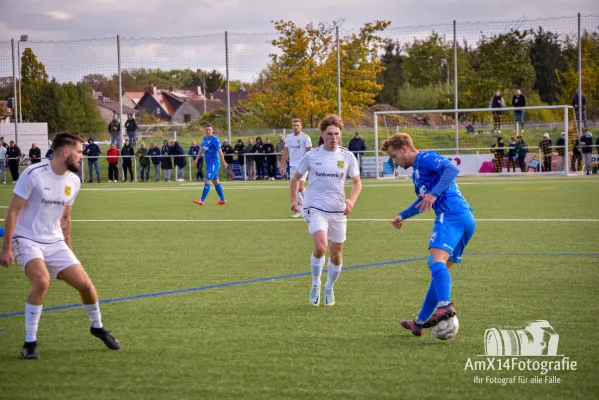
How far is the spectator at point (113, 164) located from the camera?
35.6 metres

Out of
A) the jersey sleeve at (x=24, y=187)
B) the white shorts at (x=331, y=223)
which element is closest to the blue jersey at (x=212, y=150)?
the white shorts at (x=331, y=223)

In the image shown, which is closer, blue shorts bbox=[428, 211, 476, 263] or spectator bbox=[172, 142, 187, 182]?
blue shorts bbox=[428, 211, 476, 263]

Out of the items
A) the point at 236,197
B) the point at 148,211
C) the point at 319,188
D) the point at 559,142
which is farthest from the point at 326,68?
the point at 319,188

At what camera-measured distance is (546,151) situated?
108 ft

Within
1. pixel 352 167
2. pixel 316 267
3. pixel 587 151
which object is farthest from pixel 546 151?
pixel 316 267

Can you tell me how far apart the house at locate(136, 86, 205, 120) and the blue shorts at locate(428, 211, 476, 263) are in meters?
118

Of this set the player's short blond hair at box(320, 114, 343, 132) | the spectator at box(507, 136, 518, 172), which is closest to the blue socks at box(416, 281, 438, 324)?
the player's short blond hair at box(320, 114, 343, 132)

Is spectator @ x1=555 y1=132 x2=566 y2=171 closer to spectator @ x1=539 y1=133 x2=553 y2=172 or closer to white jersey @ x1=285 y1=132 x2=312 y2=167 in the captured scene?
spectator @ x1=539 y1=133 x2=553 y2=172

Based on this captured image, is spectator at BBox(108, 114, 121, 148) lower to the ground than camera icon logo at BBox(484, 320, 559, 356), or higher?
higher

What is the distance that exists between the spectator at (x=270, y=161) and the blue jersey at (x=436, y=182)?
27409 millimetres

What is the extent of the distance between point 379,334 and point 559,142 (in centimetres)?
2803

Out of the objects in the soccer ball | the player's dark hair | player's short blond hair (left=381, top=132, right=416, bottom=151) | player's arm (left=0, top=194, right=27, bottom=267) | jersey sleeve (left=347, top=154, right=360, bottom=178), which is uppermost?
the player's dark hair

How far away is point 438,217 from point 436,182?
299mm

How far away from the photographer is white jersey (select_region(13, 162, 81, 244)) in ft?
19.3
